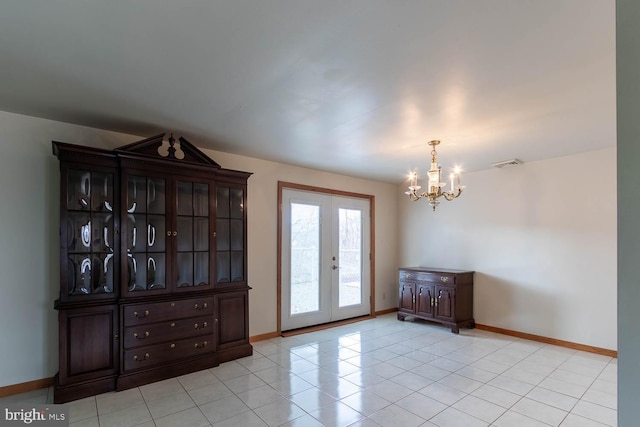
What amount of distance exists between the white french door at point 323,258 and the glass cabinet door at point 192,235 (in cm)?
135

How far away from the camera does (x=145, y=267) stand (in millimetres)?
3223

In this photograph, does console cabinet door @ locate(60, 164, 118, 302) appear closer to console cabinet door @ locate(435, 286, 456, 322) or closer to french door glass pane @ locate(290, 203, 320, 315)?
french door glass pane @ locate(290, 203, 320, 315)

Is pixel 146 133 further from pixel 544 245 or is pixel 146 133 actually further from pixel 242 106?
pixel 544 245

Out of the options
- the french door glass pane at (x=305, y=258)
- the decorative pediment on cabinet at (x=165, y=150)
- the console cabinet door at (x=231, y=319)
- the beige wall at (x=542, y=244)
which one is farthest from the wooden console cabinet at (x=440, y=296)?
the decorative pediment on cabinet at (x=165, y=150)

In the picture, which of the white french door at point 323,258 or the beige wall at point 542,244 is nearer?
the beige wall at point 542,244

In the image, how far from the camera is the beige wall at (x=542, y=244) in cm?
395

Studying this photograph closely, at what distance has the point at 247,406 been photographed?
2.67 m

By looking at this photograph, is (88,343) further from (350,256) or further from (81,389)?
(350,256)

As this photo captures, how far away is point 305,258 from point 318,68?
3.36 metres

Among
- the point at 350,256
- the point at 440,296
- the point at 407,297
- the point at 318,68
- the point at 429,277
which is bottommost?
the point at 407,297

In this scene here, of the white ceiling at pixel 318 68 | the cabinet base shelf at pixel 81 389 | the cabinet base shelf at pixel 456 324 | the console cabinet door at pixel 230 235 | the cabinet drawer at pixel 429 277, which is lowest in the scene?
the cabinet base shelf at pixel 456 324

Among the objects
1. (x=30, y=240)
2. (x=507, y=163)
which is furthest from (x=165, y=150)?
(x=507, y=163)

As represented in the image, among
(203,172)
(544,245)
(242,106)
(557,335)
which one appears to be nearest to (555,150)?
(544,245)

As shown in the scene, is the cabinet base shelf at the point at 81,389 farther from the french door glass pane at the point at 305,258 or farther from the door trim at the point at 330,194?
the french door glass pane at the point at 305,258
